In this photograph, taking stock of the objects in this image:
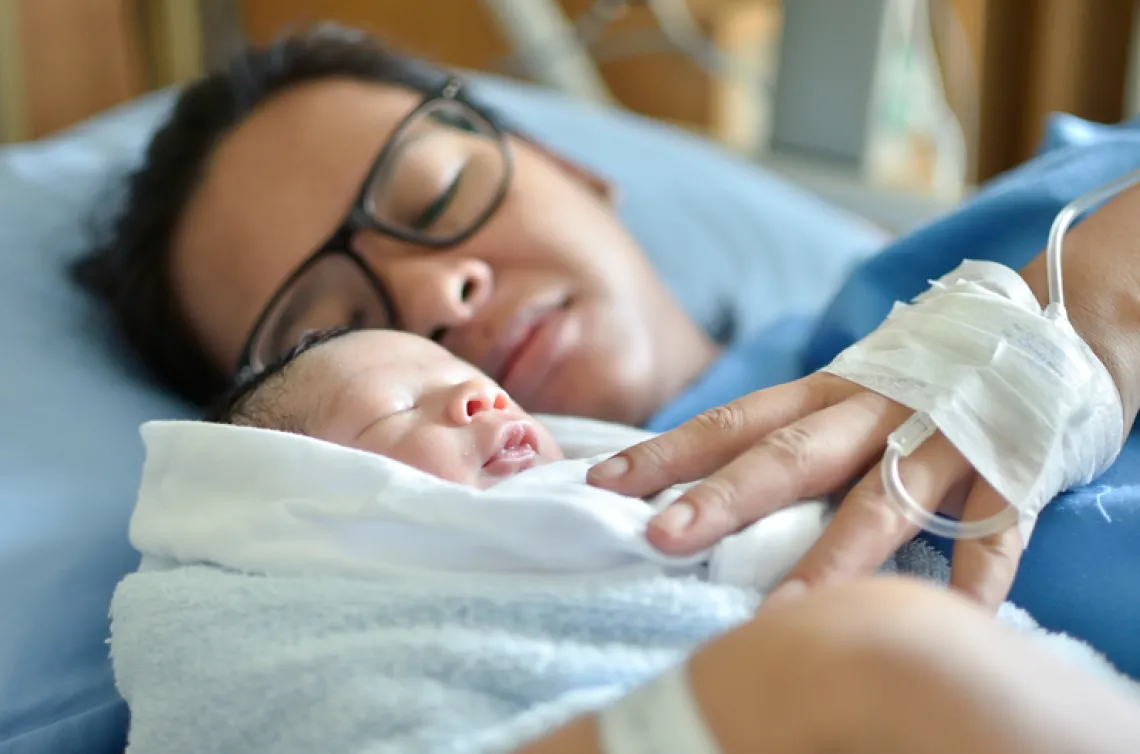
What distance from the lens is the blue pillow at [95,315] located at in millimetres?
765

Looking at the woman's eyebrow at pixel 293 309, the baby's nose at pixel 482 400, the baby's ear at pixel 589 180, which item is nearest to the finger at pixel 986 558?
the baby's nose at pixel 482 400

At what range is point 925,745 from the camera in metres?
0.38

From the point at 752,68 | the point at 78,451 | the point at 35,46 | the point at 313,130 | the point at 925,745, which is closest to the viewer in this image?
the point at 925,745

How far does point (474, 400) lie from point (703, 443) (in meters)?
0.16

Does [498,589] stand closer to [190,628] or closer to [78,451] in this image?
[190,628]

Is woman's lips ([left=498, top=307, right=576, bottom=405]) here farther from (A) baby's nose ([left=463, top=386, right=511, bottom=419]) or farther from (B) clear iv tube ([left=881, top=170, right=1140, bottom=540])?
(B) clear iv tube ([left=881, top=170, right=1140, bottom=540])

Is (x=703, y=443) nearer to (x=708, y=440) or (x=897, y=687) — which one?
(x=708, y=440)

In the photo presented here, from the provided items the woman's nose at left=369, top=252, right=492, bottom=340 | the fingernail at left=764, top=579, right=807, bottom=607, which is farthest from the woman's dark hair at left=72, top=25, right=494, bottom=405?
the fingernail at left=764, top=579, right=807, bottom=607

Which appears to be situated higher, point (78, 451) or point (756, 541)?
point (756, 541)

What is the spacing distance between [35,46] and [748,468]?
1766mm

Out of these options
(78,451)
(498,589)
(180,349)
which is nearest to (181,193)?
(180,349)

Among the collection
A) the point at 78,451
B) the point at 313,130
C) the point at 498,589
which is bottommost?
the point at 78,451

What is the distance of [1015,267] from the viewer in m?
0.85

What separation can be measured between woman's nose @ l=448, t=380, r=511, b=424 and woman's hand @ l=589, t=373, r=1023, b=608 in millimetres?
112
